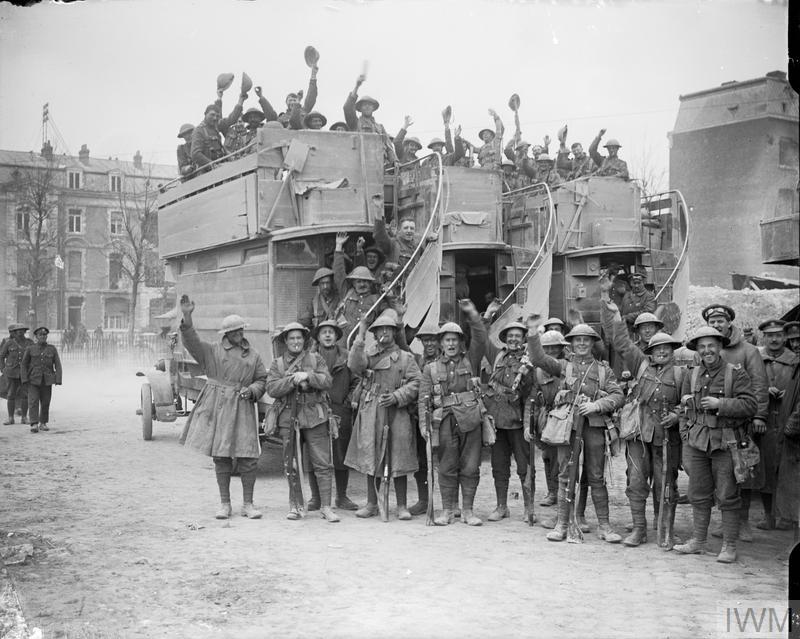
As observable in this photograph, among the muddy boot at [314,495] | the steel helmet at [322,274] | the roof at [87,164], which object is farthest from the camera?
the roof at [87,164]

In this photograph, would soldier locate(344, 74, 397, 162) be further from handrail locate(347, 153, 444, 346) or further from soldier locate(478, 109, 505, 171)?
soldier locate(478, 109, 505, 171)

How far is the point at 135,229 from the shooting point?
2664cm

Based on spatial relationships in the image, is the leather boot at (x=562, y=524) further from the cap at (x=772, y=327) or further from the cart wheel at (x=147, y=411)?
the cart wheel at (x=147, y=411)

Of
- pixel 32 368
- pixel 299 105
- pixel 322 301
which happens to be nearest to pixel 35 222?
pixel 32 368

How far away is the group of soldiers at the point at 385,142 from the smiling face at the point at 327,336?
3.01 m

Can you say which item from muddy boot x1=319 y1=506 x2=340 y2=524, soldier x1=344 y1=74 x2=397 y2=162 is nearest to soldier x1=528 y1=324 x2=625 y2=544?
muddy boot x1=319 y1=506 x2=340 y2=524

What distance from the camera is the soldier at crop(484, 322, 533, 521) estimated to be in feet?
25.2

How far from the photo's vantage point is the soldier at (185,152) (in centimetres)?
1209

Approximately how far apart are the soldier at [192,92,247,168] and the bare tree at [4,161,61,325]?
349 centimetres

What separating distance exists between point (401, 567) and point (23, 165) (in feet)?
33.8

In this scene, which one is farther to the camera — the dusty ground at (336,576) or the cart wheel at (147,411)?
the cart wheel at (147,411)

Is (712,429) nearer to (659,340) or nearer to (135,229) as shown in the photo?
(659,340)

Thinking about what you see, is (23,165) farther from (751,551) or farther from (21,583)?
(751,551)

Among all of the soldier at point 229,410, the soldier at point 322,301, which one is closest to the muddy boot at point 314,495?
the soldier at point 229,410
